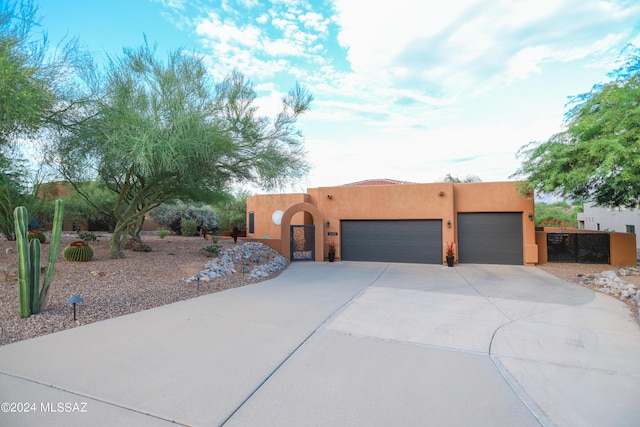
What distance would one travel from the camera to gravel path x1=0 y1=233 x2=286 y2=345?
4.82m

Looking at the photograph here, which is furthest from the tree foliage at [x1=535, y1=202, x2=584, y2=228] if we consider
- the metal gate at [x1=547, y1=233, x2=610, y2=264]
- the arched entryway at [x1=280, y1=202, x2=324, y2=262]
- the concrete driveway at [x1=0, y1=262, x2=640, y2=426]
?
the concrete driveway at [x1=0, y1=262, x2=640, y2=426]

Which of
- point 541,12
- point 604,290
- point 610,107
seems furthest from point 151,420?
point 610,107

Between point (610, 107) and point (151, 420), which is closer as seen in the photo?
point (151, 420)

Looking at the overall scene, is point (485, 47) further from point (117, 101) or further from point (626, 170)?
point (117, 101)

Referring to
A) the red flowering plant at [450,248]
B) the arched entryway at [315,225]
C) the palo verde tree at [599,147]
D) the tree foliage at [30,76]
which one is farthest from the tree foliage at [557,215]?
the tree foliage at [30,76]

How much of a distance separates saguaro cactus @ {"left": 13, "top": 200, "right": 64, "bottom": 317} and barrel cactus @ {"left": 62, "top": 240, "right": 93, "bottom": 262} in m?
4.29

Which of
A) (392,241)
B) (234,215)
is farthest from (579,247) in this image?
(234,215)

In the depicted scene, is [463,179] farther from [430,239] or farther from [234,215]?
[234,215]

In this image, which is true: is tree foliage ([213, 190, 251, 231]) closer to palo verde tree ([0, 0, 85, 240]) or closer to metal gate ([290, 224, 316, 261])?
metal gate ([290, 224, 316, 261])

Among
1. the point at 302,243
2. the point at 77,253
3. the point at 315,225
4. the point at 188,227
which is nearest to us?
the point at 77,253

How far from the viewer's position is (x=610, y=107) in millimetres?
9172

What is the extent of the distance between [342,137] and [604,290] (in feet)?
36.3

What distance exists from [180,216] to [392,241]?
15534 mm

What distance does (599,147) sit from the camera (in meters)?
8.87
